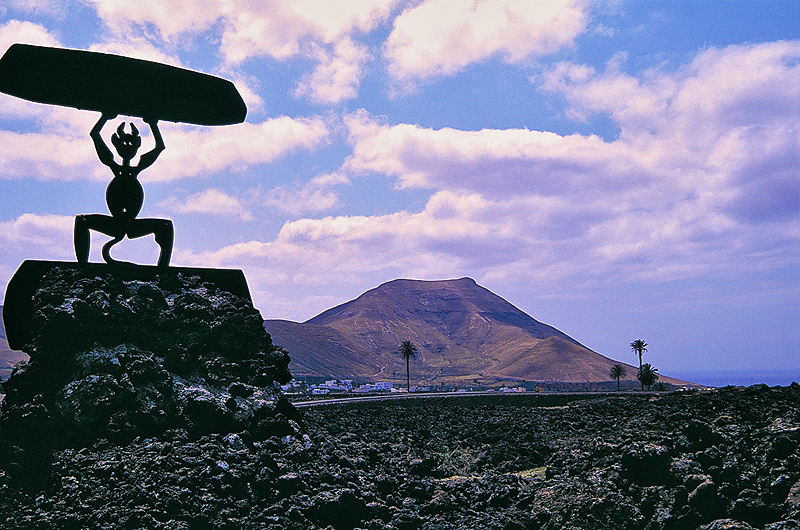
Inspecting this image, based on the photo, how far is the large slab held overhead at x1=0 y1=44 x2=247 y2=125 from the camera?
10984 millimetres

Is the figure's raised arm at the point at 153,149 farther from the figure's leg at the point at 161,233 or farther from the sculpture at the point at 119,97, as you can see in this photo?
the figure's leg at the point at 161,233

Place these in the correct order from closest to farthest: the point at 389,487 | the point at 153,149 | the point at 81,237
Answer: the point at 389,487 < the point at 81,237 < the point at 153,149

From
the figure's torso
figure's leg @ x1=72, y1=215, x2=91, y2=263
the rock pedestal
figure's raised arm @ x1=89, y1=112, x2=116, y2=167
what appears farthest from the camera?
the figure's torso

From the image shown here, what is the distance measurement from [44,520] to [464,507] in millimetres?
6407

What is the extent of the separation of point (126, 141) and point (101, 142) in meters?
0.45

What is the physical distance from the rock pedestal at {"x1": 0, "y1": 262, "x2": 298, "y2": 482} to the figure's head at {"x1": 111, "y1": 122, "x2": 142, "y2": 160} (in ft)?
8.01

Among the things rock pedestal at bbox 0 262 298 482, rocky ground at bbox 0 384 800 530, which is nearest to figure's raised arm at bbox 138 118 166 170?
rock pedestal at bbox 0 262 298 482

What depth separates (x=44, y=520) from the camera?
7.51 metres

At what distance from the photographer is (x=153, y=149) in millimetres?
12227

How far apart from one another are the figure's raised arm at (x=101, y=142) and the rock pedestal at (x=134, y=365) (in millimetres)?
2233

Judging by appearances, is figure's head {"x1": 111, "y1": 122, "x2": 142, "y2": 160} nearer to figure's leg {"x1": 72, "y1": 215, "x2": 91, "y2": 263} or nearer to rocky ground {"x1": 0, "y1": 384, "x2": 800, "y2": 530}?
figure's leg {"x1": 72, "y1": 215, "x2": 91, "y2": 263}

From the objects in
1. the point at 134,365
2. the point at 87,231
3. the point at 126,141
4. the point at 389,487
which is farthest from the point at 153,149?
the point at 389,487

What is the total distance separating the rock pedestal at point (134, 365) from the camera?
29.5 feet

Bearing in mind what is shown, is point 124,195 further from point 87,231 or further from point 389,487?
point 389,487
